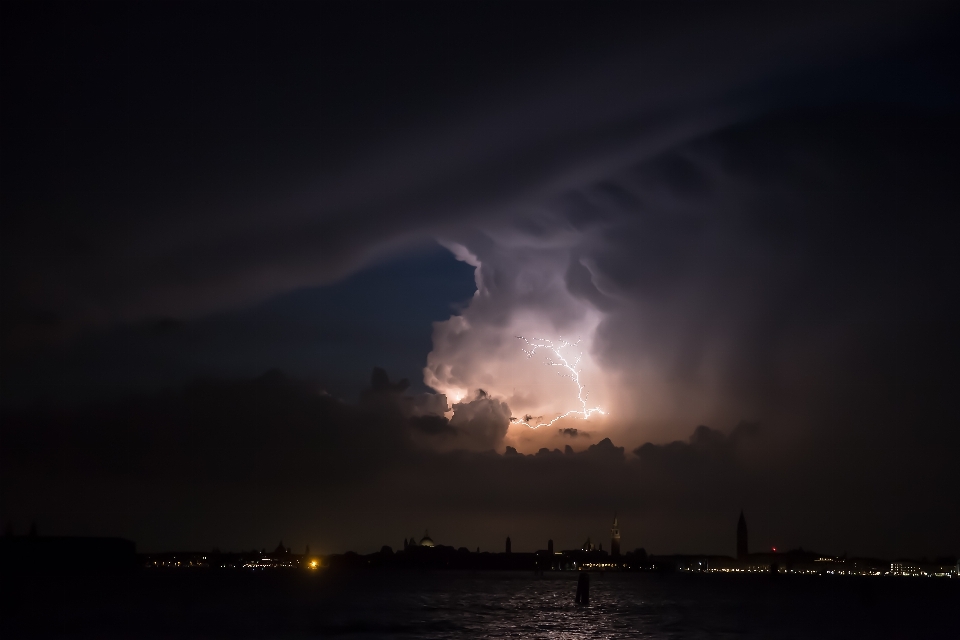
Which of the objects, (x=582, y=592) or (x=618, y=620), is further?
(x=582, y=592)

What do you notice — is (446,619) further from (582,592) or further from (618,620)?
(582,592)

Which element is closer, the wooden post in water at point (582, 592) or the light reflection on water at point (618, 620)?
the light reflection on water at point (618, 620)

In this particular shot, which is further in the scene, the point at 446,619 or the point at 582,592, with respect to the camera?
the point at 582,592

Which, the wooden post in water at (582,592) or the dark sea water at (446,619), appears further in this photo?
the wooden post in water at (582,592)

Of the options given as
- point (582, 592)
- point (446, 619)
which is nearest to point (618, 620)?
point (446, 619)

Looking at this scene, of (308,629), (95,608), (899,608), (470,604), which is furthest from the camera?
(899,608)

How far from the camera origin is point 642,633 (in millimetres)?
75812

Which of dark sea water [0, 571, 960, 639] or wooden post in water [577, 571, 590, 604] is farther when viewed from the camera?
wooden post in water [577, 571, 590, 604]

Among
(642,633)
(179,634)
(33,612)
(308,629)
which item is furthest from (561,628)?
(33,612)

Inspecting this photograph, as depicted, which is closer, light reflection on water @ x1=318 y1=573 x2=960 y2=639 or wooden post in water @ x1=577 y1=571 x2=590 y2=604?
light reflection on water @ x1=318 y1=573 x2=960 y2=639

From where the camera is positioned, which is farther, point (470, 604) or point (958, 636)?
point (470, 604)

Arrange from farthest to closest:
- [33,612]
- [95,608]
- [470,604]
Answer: [470,604], [95,608], [33,612]

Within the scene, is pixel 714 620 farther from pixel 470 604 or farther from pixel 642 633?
pixel 470 604

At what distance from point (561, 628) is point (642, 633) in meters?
6.82
